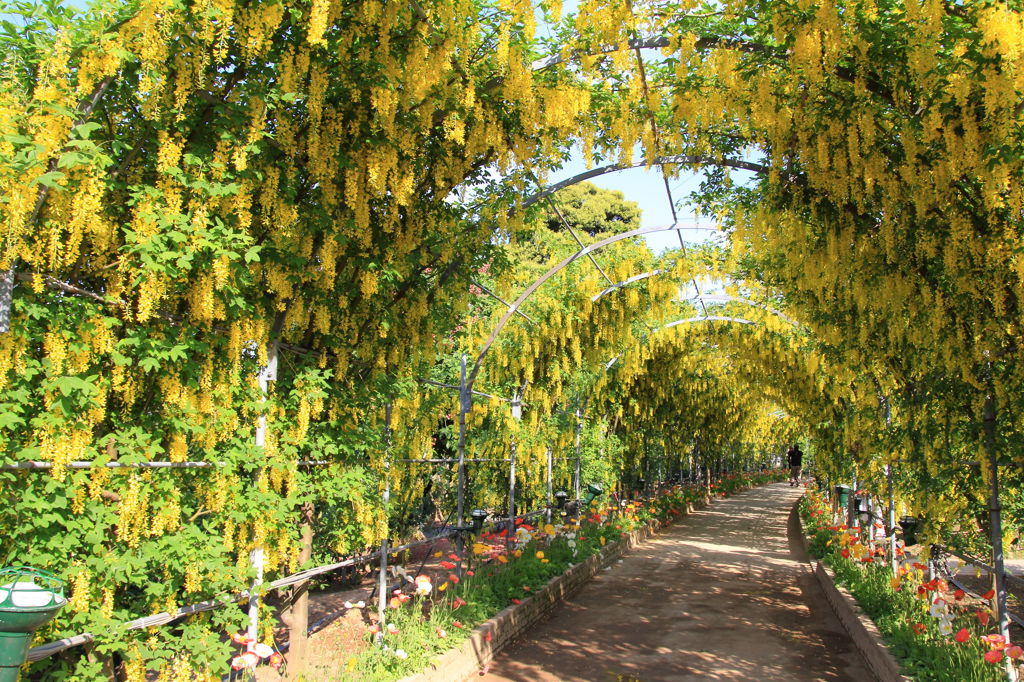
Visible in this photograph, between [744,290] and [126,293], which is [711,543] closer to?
[744,290]

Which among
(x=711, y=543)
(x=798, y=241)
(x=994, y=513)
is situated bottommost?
(x=711, y=543)

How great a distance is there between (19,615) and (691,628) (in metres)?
5.12

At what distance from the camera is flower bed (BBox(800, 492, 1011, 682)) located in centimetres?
384

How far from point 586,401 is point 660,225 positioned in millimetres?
3947

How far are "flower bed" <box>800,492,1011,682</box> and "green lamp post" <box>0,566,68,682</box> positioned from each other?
3.92 meters

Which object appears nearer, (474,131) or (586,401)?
(474,131)

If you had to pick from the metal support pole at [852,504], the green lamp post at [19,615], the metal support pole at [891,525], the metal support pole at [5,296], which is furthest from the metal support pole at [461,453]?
the metal support pole at [852,504]

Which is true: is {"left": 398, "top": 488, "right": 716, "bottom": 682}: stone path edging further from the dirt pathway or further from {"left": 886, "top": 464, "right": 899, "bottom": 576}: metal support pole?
{"left": 886, "top": 464, "right": 899, "bottom": 576}: metal support pole

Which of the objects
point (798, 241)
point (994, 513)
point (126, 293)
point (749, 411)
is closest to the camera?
point (126, 293)

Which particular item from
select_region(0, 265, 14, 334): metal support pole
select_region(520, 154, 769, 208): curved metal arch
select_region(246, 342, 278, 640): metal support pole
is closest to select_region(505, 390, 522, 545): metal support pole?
select_region(520, 154, 769, 208): curved metal arch

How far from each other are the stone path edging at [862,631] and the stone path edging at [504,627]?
8.09 ft

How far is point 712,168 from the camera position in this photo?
568cm

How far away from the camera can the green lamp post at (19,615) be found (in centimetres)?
212

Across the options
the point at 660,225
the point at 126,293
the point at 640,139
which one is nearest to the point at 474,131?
the point at 640,139
